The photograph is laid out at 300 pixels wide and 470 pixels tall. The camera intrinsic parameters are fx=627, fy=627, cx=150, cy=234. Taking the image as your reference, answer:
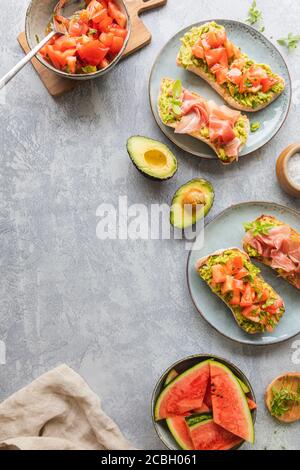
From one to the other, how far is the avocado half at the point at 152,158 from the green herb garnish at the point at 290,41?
38.8 inches

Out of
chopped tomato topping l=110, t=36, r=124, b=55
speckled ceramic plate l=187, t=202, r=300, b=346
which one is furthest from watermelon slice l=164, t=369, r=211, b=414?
chopped tomato topping l=110, t=36, r=124, b=55

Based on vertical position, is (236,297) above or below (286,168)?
below

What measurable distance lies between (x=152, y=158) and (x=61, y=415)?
1527 millimetres

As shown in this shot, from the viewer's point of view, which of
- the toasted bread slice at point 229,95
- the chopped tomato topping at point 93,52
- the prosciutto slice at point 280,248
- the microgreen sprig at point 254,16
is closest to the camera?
the chopped tomato topping at point 93,52

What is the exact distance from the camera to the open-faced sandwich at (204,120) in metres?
3.50

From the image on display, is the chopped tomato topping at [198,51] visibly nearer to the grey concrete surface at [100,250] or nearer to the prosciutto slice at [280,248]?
the grey concrete surface at [100,250]

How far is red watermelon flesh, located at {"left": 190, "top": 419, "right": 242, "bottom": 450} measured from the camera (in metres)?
3.40

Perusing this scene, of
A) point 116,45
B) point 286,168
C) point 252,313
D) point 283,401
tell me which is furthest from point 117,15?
point 283,401

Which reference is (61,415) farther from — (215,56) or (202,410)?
(215,56)

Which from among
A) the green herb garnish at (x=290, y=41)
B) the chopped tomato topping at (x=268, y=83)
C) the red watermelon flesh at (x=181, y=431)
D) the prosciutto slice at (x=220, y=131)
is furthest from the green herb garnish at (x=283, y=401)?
the green herb garnish at (x=290, y=41)

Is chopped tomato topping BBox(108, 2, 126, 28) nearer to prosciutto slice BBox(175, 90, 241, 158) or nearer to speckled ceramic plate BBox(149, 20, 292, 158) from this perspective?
speckled ceramic plate BBox(149, 20, 292, 158)

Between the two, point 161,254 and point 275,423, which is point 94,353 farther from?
point 275,423

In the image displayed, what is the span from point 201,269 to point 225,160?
24.7 inches

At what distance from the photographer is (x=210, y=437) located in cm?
341
